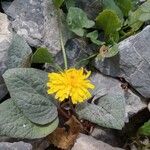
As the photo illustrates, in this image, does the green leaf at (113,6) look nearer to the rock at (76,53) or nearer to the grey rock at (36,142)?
the rock at (76,53)

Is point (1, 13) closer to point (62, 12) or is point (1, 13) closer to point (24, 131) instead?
point (62, 12)

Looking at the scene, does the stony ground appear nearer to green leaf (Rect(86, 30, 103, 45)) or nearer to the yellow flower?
green leaf (Rect(86, 30, 103, 45))

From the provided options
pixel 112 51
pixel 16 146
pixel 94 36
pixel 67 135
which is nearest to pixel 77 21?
pixel 94 36

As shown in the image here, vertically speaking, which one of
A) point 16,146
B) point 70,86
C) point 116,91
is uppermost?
point 70,86

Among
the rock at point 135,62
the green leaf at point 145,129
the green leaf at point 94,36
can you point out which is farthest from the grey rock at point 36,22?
the green leaf at point 145,129

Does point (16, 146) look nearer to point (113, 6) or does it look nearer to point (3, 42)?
point (3, 42)
